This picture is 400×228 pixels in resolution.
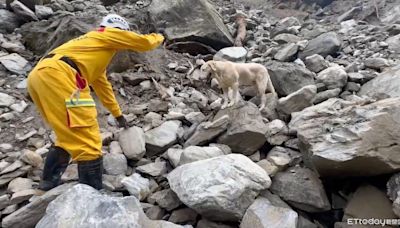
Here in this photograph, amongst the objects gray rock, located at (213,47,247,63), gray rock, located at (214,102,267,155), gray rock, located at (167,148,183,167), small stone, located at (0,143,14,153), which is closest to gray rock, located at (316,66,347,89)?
gray rock, located at (214,102,267,155)

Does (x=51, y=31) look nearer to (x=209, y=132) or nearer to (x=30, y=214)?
(x=209, y=132)

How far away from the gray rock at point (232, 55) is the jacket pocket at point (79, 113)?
3474 millimetres

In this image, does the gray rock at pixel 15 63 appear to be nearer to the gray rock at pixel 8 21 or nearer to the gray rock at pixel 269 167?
the gray rock at pixel 8 21

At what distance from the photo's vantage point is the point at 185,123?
5133 mm

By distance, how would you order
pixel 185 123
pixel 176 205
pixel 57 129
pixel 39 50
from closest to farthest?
pixel 57 129
pixel 176 205
pixel 185 123
pixel 39 50

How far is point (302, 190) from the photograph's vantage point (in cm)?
381

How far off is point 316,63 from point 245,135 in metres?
2.72

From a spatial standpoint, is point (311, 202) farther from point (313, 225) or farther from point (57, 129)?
point (57, 129)

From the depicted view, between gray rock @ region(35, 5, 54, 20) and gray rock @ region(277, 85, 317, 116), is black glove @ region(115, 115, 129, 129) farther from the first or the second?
gray rock @ region(35, 5, 54, 20)

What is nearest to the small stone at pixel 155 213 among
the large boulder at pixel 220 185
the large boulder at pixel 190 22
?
the large boulder at pixel 220 185

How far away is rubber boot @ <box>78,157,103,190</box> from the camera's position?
3.59 meters

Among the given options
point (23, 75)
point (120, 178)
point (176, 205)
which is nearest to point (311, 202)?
point (176, 205)

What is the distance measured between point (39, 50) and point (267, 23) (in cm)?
588

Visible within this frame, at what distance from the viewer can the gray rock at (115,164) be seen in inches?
166
